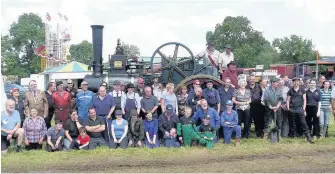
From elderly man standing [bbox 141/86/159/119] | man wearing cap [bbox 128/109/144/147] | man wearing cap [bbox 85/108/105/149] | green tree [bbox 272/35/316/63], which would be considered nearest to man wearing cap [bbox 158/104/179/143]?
elderly man standing [bbox 141/86/159/119]

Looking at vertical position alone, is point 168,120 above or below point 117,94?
below

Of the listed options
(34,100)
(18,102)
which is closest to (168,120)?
(34,100)

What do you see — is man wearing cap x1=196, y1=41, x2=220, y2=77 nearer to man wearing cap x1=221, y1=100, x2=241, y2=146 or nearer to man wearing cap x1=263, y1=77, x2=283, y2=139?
man wearing cap x1=263, y1=77, x2=283, y2=139

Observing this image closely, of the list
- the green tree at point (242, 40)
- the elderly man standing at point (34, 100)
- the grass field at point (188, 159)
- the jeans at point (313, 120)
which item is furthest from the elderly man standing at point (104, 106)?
the green tree at point (242, 40)

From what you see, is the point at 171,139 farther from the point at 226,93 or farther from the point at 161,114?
the point at 226,93

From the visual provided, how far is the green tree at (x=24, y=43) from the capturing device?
172 feet

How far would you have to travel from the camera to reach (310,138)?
9.32 meters

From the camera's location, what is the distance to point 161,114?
9141 mm

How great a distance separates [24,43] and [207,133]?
4937 cm

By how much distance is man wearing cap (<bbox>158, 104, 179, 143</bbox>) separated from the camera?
352 inches

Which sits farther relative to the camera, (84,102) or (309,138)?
→ (309,138)

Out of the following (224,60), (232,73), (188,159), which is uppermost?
(224,60)

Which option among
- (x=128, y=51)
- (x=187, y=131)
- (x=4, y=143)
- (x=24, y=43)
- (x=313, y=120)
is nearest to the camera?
(x=4, y=143)

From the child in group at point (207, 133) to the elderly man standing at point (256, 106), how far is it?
53.1 inches
